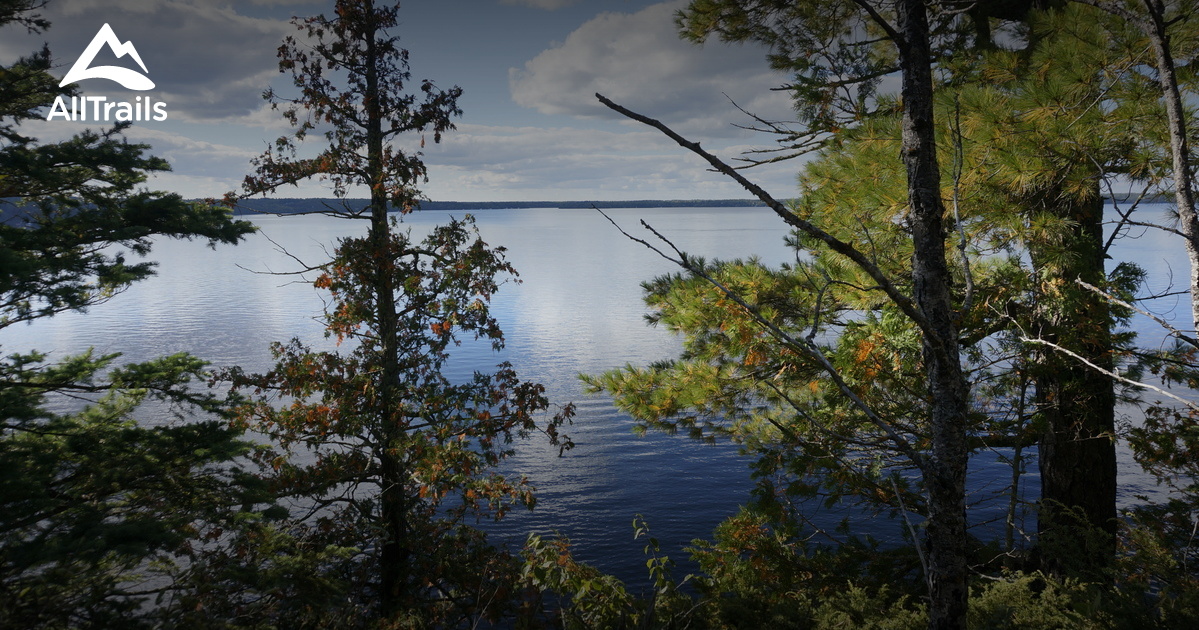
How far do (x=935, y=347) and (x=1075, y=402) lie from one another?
5749mm

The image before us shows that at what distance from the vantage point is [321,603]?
21.3ft

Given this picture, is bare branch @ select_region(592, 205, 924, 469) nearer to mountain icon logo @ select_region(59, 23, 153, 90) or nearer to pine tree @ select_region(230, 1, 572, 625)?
pine tree @ select_region(230, 1, 572, 625)

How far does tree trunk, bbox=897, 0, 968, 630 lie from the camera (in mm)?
2625

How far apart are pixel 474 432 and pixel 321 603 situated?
275cm

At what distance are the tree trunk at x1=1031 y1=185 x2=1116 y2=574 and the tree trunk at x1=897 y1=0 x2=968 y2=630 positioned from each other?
408cm

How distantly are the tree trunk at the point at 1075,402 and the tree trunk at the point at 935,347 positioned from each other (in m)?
4.08

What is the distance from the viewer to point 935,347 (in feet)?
8.52

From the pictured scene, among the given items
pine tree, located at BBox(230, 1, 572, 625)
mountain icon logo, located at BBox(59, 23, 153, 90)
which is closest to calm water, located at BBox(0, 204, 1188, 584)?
pine tree, located at BBox(230, 1, 572, 625)

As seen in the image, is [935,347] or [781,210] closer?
[781,210]

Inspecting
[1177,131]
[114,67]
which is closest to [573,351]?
[114,67]

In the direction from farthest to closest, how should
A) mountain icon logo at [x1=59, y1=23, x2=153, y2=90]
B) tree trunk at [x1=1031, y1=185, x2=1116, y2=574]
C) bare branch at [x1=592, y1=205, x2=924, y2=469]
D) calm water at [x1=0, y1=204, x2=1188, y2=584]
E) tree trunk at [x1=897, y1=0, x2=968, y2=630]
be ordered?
calm water at [x1=0, y1=204, x2=1188, y2=584]
mountain icon logo at [x1=59, y1=23, x2=153, y2=90]
tree trunk at [x1=1031, y1=185, x2=1116, y2=574]
tree trunk at [x1=897, y1=0, x2=968, y2=630]
bare branch at [x1=592, y1=205, x2=924, y2=469]

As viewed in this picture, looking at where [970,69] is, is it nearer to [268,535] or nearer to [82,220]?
[268,535]

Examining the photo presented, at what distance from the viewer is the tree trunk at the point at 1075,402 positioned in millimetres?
6129

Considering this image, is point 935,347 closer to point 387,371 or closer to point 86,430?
point 387,371
